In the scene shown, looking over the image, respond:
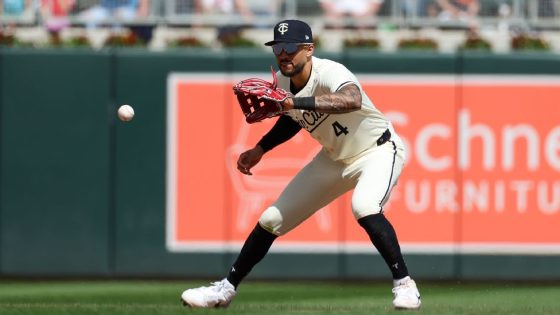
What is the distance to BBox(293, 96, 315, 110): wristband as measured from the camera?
250 inches

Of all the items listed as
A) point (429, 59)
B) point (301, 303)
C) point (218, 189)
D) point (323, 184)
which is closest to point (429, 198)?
point (429, 59)

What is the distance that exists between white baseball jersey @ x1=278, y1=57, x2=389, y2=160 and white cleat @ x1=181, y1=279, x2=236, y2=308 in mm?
1016

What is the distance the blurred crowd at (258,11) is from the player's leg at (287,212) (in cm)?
572

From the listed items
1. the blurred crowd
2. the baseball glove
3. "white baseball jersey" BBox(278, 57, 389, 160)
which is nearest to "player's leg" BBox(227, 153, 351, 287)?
"white baseball jersey" BBox(278, 57, 389, 160)

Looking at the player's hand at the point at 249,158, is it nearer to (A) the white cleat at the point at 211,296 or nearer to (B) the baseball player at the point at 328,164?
(B) the baseball player at the point at 328,164

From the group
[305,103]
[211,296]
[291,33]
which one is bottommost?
[211,296]

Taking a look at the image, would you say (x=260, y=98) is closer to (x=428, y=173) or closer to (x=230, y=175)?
(x=230, y=175)

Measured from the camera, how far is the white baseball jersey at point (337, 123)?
6.77m

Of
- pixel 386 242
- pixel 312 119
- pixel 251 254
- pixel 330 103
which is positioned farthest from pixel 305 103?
pixel 251 254

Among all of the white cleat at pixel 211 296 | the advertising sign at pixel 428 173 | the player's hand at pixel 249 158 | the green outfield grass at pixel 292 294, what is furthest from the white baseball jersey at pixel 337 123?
the advertising sign at pixel 428 173

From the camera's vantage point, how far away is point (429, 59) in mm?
11414

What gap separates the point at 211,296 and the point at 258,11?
20.4 feet

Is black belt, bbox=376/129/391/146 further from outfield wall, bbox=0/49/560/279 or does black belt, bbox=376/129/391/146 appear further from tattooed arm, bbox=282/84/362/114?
outfield wall, bbox=0/49/560/279

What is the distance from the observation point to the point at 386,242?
6.51 meters
